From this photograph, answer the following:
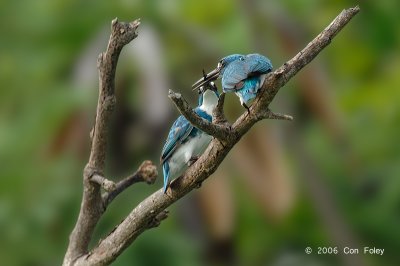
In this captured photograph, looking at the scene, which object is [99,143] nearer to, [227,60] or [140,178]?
[140,178]

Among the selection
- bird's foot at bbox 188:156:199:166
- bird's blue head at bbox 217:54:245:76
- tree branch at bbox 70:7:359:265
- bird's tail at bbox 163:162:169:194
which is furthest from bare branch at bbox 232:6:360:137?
bird's foot at bbox 188:156:199:166

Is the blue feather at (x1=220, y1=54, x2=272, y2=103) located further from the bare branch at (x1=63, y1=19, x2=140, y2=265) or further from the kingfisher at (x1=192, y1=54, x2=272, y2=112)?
the bare branch at (x1=63, y1=19, x2=140, y2=265)


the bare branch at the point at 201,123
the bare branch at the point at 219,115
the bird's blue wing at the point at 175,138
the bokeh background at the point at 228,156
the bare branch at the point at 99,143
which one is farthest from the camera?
the bokeh background at the point at 228,156

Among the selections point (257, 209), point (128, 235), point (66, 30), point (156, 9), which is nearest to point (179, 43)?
point (156, 9)

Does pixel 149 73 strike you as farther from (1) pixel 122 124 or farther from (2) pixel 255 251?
(2) pixel 255 251

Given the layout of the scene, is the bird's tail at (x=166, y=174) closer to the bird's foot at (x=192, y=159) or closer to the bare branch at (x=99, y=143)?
the bird's foot at (x=192, y=159)

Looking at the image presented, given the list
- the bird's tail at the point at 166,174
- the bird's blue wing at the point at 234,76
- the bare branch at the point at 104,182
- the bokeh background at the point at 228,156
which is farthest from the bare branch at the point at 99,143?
the bokeh background at the point at 228,156
